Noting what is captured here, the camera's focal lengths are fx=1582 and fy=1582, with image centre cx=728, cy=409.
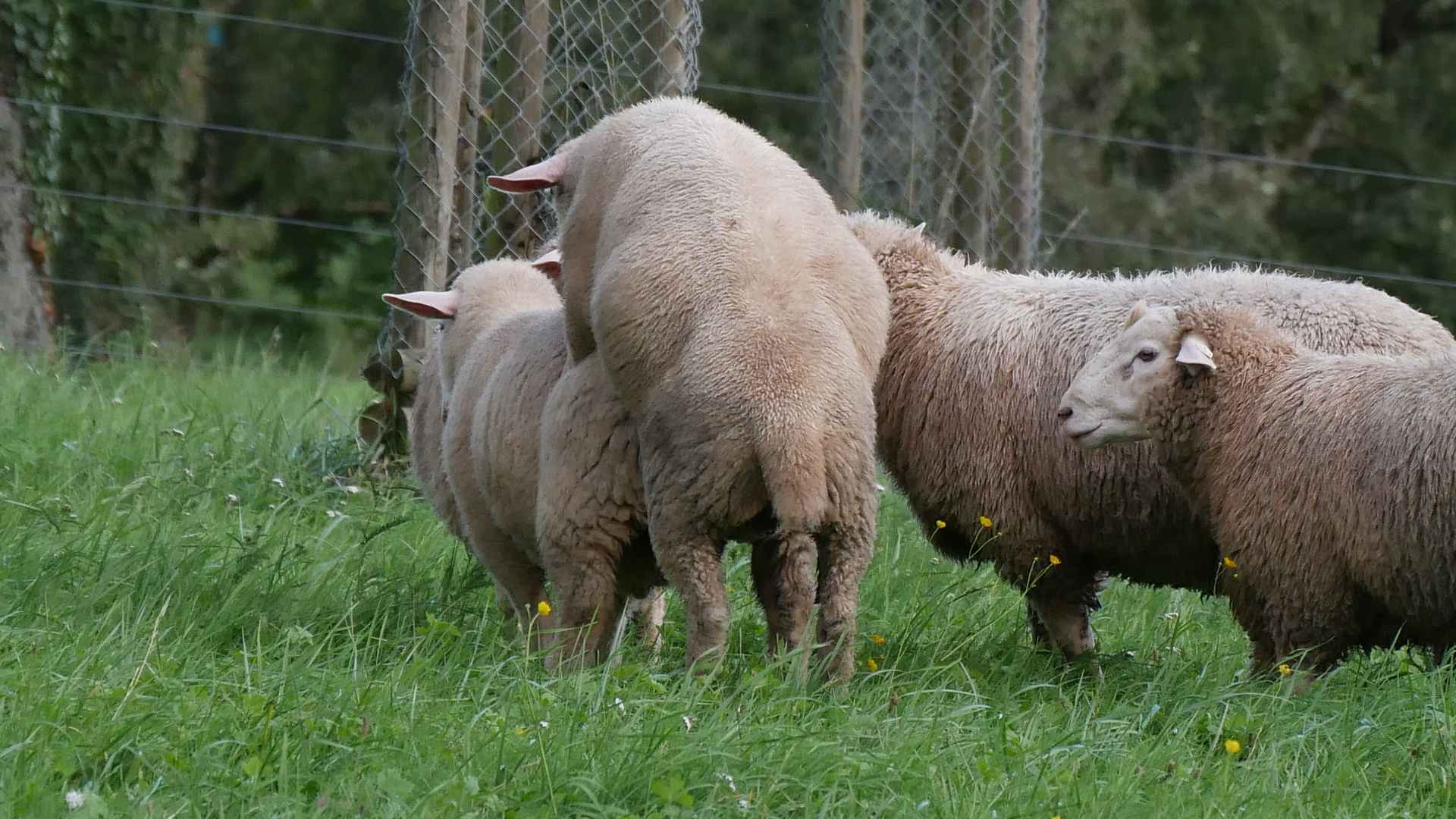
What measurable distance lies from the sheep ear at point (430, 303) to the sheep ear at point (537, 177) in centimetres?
76

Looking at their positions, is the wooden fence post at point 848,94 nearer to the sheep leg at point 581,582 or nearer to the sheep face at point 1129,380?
the sheep face at point 1129,380

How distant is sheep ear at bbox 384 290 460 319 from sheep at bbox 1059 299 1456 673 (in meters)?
1.77

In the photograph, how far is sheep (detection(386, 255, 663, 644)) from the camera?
12.1 ft

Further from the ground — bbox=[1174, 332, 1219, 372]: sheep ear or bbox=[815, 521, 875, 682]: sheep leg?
bbox=[1174, 332, 1219, 372]: sheep ear

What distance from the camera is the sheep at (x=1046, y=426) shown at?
431cm

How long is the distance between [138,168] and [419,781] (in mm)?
9850

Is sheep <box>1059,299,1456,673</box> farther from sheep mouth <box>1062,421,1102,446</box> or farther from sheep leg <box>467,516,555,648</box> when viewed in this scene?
sheep leg <box>467,516,555,648</box>

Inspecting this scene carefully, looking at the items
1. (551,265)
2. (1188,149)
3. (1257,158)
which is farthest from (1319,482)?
(1188,149)

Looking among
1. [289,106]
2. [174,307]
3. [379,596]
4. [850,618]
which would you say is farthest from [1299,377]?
[289,106]

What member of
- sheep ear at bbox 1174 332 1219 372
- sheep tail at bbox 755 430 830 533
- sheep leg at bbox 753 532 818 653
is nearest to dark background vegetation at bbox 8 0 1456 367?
sheep ear at bbox 1174 332 1219 372

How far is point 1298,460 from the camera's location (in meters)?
3.89

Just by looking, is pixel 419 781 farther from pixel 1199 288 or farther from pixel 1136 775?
A: pixel 1199 288

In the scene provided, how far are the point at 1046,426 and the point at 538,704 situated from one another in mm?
1961

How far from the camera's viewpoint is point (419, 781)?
2686 mm
